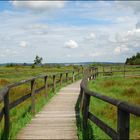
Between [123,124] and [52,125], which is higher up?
[123,124]

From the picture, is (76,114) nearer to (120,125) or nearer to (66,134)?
(66,134)

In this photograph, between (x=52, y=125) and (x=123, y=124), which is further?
(x=52, y=125)

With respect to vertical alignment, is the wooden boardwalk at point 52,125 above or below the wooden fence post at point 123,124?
below

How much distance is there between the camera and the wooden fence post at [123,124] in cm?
496

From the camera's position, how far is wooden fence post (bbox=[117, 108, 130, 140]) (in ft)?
16.3

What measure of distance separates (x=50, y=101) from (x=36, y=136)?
7.32 meters

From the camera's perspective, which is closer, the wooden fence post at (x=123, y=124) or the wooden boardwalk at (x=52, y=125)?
the wooden fence post at (x=123, y=124)

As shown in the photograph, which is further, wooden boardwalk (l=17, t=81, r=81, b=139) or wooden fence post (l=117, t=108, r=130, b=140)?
wooden boardwalk (l=17, t=81, r=81, b=139)

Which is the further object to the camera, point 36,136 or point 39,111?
point 39,111

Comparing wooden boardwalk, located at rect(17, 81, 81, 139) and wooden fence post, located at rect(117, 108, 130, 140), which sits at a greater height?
wooden fence post, located at rect(117, 108, 130, 140)

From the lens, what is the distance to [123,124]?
5004 millimetres

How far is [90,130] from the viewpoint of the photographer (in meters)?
8.45

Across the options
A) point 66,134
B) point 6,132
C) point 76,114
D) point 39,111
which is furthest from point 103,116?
point 6,132

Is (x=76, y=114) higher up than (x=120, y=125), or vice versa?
(x=120, y=125)
